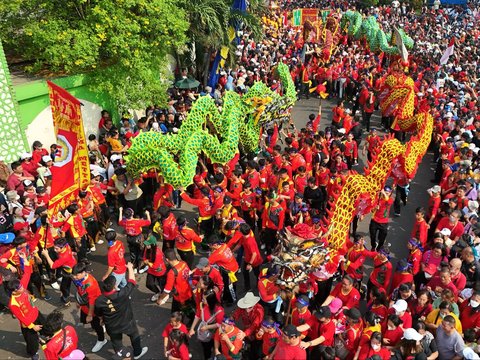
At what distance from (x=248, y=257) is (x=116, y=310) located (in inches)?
86.5

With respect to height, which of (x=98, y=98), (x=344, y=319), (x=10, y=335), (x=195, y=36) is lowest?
(x=10, y=335)

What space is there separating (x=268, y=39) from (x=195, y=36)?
32.2 feet

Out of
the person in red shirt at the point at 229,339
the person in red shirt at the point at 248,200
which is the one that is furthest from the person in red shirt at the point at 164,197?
the person in red shirt at the point at 229,339

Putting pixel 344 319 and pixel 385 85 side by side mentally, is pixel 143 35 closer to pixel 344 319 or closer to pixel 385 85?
pixel 385 85

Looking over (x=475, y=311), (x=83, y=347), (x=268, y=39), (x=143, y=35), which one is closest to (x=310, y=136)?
(x=143, y=35)

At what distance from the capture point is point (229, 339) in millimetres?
4980

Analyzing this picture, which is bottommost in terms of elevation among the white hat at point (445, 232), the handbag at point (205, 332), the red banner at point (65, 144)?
the handbag at point (205, 332)

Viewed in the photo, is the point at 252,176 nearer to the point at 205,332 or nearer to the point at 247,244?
the point at 247,244

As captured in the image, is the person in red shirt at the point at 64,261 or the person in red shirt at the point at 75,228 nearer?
the person in red shirt at the point at 64,261

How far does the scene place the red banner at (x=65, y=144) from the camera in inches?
262

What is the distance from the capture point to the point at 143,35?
1154cm

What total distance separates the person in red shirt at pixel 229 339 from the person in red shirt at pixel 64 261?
2811 mm

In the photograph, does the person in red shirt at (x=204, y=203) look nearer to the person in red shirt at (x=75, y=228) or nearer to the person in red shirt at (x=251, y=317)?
the person in red shirt at (x=75, y=228)

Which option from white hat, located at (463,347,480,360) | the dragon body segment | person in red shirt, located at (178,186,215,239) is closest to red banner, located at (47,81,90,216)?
the dragon body segment
